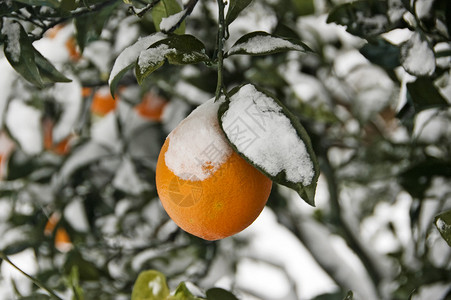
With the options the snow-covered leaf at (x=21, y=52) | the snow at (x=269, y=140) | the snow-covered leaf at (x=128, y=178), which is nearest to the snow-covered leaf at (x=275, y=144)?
the snow at (x=269, y=140)

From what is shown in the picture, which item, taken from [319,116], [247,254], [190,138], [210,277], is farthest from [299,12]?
[247,254]

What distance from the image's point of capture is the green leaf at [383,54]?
613mm

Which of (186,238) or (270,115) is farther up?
(270,115)

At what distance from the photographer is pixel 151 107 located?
1.26 meters

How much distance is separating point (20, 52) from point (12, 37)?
0.08 feet

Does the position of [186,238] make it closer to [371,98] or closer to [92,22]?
[371,98]

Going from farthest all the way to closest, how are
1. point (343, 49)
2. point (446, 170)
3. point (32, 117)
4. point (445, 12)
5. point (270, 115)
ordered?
point (343, 49) → point (32, 117) → point (446, 170) → point (445, 12) → point (270, 115)

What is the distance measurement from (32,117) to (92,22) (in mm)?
368

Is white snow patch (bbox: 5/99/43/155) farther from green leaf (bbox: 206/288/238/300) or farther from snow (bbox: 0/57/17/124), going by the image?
green leaf (bbox: 206/288/238/300)

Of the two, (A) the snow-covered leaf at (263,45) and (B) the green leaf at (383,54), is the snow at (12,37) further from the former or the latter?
(B) the green leaf at (383,54)

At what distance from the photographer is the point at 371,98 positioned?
3.82 feet

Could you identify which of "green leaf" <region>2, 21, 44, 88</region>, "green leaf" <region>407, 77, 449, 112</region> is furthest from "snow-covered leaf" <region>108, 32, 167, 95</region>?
"green leaf" <region>407, 77, 449, 112</region>

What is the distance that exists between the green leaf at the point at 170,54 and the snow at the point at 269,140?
0.08 m

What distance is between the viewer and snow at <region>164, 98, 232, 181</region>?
0.44 meters
